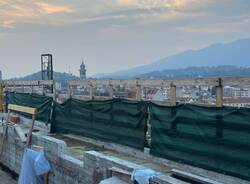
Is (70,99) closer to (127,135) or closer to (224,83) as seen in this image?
(127,135)

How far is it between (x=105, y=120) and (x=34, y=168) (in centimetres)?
251

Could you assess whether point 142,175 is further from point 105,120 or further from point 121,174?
point 105,120

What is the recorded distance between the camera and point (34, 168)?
1238 centimetres

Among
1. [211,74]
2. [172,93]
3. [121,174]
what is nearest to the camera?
[121,174]

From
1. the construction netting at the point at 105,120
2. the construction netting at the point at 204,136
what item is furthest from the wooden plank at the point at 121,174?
the construction netting at the point at 105,120

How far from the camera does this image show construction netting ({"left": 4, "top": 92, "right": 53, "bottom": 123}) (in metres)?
17.0

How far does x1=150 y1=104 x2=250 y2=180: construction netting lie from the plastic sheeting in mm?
3393

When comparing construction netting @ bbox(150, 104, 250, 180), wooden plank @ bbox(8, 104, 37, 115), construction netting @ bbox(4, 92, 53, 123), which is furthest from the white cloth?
construction netting @ bbox(4, 92, 53, 123)

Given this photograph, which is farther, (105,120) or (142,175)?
(105,120)

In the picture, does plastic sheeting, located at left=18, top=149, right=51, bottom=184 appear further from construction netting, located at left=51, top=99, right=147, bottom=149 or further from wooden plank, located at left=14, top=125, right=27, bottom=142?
wooden plank, located at left=14, top=125, right=27, bottom=142

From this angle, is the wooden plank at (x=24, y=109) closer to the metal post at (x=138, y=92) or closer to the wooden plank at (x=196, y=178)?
the metal post at (x=138, y=92)

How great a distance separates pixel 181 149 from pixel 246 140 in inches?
78.0

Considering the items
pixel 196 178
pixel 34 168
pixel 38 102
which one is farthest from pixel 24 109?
pixel 196 178

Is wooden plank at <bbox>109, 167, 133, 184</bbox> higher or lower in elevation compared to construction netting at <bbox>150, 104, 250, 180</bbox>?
lower
